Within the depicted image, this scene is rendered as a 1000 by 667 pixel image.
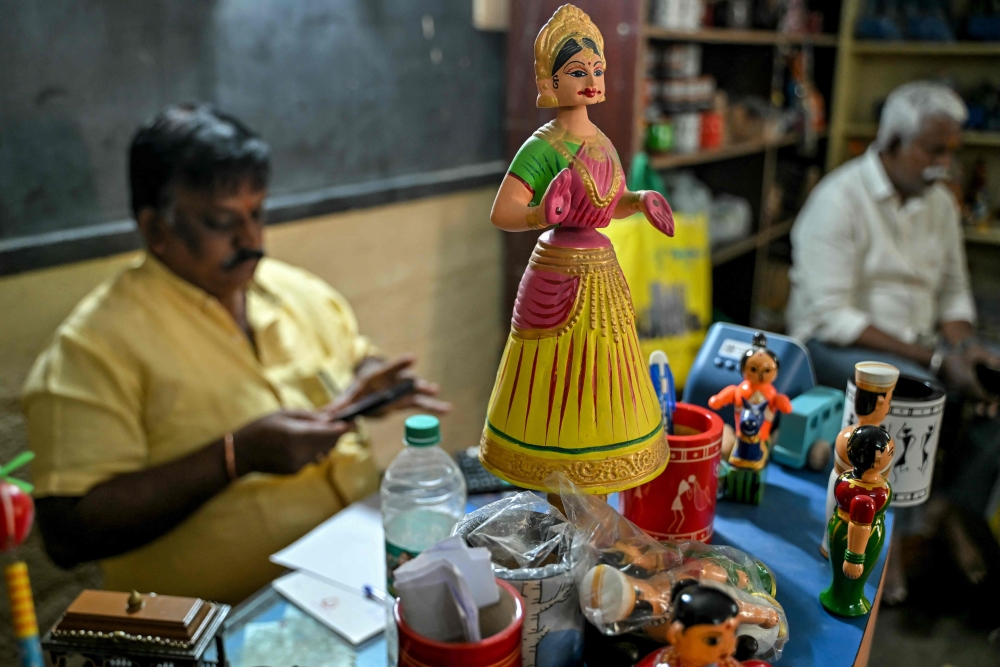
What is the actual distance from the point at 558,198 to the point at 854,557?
0.45 m

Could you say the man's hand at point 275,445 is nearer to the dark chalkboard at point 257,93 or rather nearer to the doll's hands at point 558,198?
the dark chalkboard at point 257,93

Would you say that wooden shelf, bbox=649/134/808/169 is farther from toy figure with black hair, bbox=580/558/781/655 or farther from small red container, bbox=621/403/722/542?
toy figure with black hair, bbox=580/558/781/655

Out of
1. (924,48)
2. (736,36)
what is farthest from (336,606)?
(924,48)

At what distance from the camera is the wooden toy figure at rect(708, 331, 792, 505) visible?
0.92m

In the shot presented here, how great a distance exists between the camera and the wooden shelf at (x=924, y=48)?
3.28m

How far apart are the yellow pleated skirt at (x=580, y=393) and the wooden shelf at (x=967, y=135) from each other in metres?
3.36

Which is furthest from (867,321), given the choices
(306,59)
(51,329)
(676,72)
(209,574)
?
(51,329)

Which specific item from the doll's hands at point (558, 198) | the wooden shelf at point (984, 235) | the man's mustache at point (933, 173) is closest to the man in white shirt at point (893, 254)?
the man's mustache at point (933, 173)

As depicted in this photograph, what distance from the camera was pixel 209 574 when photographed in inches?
52.5

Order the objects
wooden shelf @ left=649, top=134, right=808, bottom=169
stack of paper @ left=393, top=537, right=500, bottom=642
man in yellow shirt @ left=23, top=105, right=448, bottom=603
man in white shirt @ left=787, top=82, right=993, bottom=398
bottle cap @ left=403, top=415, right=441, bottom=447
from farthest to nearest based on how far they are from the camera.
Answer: wooden shelf @ left=649, top=134, right=808, bottom=169
man in white shirt @ left=787, top=82, right=993, bottom=398
man in yellow shirt @ left=23, top=105, right=448, bottom=603
bottle cap @ left=403, top=415, right=441, bottom=447
stack of paper @ left=393, top=537, right=500, bottom=642

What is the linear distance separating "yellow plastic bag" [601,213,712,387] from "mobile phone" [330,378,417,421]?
2.76 feet

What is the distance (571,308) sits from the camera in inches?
27.5

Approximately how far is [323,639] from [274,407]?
59cm

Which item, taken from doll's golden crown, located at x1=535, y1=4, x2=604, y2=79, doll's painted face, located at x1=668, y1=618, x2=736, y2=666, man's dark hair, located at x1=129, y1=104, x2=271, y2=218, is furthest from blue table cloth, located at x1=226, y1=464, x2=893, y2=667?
man's dark hair, located at x1=129, y1=104, x2=271, y2=218
